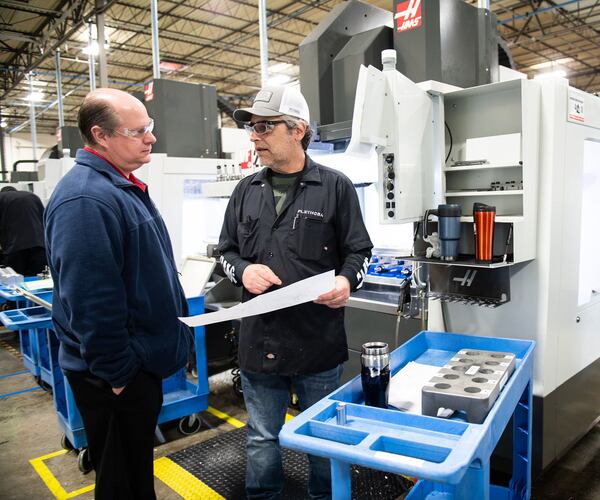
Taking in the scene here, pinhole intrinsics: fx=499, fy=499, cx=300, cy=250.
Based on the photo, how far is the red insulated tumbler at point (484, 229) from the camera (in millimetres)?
1816

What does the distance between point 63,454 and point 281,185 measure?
207 centimetres

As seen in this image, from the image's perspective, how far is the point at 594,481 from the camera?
2.22 meters

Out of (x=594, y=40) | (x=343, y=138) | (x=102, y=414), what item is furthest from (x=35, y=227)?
(x=594, y=40)

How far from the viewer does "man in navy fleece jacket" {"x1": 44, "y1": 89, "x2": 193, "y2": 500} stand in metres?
1.28

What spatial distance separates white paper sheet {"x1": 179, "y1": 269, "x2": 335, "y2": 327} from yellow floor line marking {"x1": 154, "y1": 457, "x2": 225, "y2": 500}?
1.27 metres

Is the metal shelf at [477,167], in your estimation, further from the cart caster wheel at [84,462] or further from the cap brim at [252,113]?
the cart caster wheel at [84,462]

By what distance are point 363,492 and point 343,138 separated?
164cm

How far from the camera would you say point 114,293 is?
1303 millimetres

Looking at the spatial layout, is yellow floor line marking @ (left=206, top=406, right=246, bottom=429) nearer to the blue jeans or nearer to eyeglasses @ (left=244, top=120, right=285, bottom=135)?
the blue jeans

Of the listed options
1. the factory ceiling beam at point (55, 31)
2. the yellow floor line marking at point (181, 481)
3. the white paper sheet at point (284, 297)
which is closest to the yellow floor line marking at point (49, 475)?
the yellow floor line marking at point (181, 481)

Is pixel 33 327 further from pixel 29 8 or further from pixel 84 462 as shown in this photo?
pixel 29 8

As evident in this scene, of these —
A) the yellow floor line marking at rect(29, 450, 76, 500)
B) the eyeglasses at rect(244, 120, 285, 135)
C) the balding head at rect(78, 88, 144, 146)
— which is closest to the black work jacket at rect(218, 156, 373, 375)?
the eyeglasses at rect(244, 120, 285, 135)

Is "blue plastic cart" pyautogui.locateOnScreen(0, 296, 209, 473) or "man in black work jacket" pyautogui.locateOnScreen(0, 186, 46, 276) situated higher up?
"man in black work jacket" pyautogui.locateOnScreen(0, 186, 46, 276)

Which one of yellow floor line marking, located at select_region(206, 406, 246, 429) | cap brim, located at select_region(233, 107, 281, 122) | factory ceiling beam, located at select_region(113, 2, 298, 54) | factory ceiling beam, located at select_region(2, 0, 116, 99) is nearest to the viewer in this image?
cap brim, located at select_region(233, 107, 281, 122)
